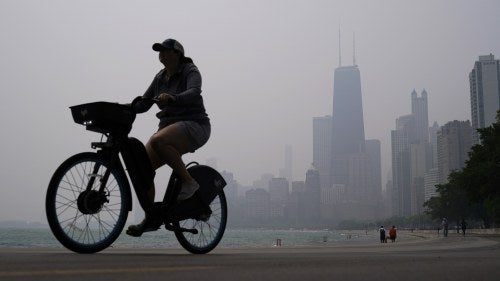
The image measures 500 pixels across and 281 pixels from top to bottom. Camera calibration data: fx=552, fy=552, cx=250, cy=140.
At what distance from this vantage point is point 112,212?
4.71m

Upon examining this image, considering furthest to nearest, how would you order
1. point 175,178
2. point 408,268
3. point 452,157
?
point 452,157 < point 175,178 < point 408,268

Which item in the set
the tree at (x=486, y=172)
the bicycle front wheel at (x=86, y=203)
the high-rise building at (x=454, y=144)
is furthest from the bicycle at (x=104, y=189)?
A: the high-rise building at (x=454, y=144)

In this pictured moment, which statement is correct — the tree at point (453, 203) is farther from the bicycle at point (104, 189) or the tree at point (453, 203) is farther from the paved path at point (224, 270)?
the paved path at point (224, 270)

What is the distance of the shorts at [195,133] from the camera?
5203mm

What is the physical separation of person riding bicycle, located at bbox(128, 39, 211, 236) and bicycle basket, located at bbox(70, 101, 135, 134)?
0.34 m

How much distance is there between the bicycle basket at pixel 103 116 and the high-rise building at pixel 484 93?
13524cm

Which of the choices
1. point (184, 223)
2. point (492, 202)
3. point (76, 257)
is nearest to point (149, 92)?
point (184, 223)

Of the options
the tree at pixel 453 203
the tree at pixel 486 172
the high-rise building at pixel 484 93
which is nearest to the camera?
the tree at pixel 486 172

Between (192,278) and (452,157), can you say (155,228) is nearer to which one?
(192,278)

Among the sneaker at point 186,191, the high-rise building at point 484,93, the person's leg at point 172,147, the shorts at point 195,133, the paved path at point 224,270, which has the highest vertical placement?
the high-rise building at point 484,93

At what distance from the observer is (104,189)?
462cm

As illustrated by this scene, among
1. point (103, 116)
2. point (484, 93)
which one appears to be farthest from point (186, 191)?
point (484, 93)

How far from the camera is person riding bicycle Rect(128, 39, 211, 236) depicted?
5051 millimetres

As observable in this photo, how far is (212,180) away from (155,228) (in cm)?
92
